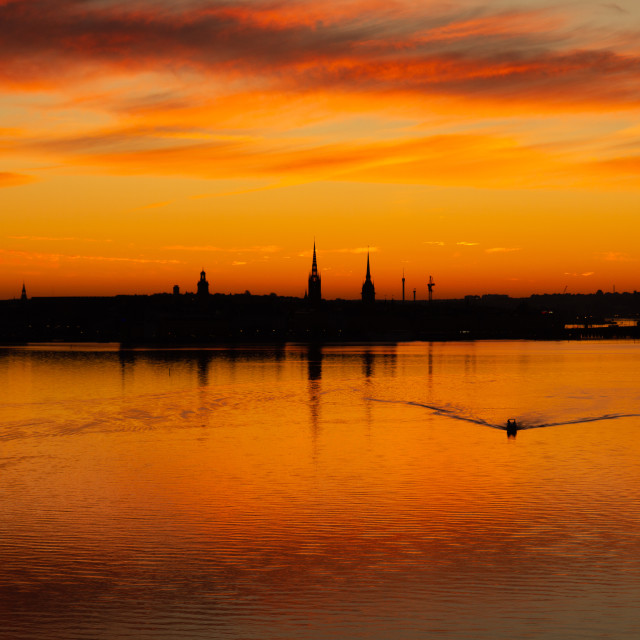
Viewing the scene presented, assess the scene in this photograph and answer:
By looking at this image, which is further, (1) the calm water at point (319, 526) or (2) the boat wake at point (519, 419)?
(2) the boat wake at point (519, 419)

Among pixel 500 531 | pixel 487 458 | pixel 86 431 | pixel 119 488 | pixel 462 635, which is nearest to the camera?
pixel 462 635

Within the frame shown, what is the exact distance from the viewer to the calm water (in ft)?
72.3

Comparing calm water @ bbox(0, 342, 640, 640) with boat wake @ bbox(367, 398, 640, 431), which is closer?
calm water @ bbox(0, 342, 640, 640)

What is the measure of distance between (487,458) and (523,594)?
2456cm

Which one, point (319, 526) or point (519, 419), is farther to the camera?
point (519, 419)

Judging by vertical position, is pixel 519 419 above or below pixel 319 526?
below

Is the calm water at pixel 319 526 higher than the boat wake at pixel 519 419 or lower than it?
higher

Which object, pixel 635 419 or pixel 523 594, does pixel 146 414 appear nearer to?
pixel 635 419

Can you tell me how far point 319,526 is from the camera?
3127cm

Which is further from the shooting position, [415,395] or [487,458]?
[415,395]

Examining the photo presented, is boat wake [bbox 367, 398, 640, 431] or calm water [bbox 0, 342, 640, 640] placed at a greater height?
calm water [bbox 0, 342, 640, 640]

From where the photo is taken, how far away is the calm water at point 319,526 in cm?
2203

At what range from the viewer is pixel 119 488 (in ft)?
126

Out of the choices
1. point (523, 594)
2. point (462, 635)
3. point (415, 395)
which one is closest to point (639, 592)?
point (523, 594)
